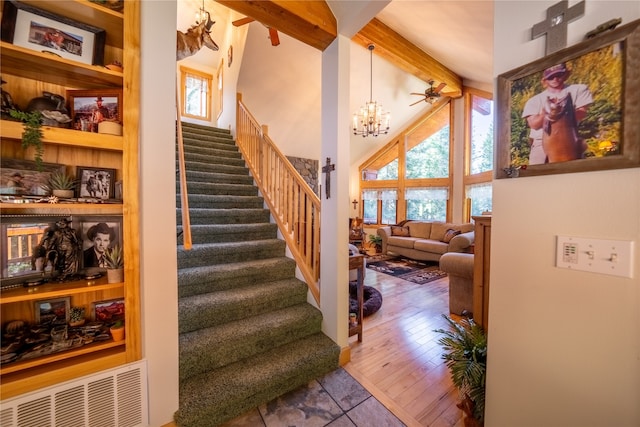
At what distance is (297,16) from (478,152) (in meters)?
5.87

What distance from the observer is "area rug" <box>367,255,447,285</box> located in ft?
14.3

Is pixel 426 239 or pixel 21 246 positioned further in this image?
pixel 426 239

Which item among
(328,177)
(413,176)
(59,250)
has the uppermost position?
(413,176)

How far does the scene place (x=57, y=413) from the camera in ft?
3.58

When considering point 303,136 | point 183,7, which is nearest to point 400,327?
point 303,136

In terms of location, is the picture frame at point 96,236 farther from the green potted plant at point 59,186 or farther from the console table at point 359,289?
the console table at point 359,289

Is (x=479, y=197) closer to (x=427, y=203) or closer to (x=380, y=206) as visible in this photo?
(x=427, y=203)

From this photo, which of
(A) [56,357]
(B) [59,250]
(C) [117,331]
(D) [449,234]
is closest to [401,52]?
(D) [449,234]

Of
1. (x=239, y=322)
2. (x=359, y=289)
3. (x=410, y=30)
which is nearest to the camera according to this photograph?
(x=239, y=322)

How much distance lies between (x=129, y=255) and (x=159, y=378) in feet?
2.30

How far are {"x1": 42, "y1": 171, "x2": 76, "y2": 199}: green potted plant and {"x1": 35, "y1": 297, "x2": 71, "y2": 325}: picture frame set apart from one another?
55 centimetres

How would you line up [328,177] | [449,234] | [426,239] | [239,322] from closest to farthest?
[239,322] < [328,177] < [449,234] < [426,239]

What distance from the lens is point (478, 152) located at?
19.4ft

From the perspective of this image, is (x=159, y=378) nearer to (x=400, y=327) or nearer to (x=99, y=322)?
(x=99, y=322)
